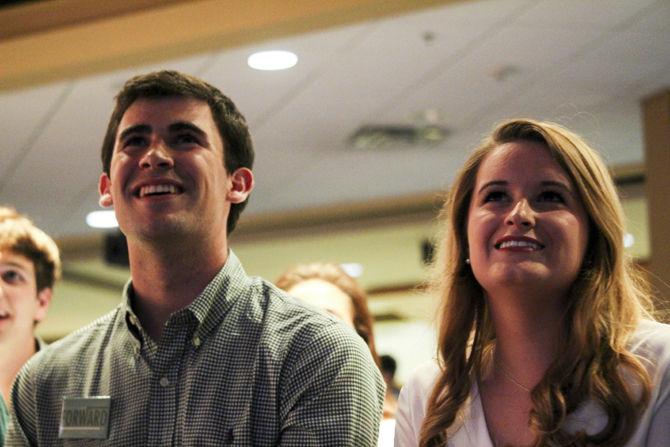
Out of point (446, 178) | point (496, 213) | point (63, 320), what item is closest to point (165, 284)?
point (496, 213)

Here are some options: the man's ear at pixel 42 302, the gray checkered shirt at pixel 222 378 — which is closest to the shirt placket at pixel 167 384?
the gray checkered shirt at pixel 222 378

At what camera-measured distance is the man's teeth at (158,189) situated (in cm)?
207

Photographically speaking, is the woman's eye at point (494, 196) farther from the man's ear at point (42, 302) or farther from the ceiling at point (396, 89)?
the ceiling at point (396, 89)

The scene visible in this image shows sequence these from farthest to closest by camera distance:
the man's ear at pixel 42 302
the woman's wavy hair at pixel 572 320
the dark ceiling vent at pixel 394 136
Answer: the dark ceiling vent at pixel 394 136 < the man's ear at pixel 42 302 < the woman's wavy hair at pixel 572 320

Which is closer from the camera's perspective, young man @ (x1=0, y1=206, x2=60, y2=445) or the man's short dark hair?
the man's short dark hair

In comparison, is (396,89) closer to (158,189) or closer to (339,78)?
(339,78)

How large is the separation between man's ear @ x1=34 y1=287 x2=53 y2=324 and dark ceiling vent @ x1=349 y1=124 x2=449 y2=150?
336 centimetres

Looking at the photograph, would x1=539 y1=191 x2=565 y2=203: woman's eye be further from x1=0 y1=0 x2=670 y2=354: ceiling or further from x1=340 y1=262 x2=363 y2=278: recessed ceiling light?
x1=340 y1=262 x2=363 y2=278: recessed ceiling light

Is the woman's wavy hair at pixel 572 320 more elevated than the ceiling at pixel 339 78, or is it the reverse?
the ceiling at pixel 339 78

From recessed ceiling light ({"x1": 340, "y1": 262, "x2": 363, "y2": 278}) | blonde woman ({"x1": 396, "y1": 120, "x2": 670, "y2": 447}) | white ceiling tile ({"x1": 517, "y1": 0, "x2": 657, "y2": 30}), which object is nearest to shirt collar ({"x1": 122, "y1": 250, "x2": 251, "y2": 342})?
blonde woman ({"x1": 396, "y1": 120, "x2": 670, "y2": 447})

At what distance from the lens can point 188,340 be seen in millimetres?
2051

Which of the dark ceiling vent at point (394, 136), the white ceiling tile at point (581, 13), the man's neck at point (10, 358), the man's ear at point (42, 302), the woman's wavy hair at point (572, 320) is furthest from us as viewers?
the dark ceiling vent at point (394, 136)

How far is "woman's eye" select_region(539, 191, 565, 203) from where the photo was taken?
194 centimetres

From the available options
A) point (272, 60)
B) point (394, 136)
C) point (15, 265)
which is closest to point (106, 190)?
point (15, 265)
